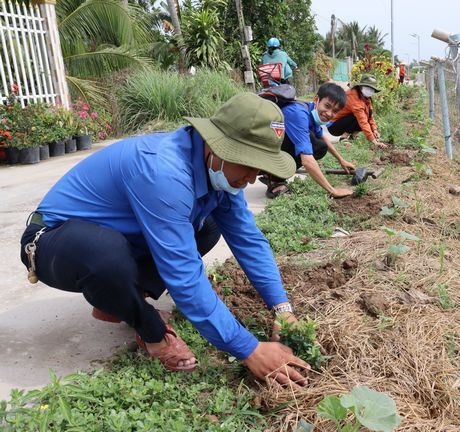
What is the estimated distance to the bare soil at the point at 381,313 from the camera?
5.65ft

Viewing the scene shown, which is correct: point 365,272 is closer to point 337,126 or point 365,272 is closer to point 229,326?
point 229,326

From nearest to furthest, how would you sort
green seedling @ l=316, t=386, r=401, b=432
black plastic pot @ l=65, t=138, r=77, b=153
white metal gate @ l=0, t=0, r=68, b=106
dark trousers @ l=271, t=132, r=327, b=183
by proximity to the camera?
green seedling @ l=316, t=386, r=401, b=432
dark trousers @ l=271, t=132, r=327, b=183
white metal gate @ l=0, t=0, r=68, b=106
black plastic pot @ l=65, t=138, r=77, b=153

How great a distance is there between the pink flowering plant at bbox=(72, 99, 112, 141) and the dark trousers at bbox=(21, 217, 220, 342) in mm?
6345

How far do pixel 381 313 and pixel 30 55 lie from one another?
756 cm

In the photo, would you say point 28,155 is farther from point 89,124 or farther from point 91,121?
point 91,121

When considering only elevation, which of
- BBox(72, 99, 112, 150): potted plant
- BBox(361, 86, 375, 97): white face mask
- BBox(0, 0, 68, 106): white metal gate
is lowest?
BBox(72, 99, 112, 150): potted plant

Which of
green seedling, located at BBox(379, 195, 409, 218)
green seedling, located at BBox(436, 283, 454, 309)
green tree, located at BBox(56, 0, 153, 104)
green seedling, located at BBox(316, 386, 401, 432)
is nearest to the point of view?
green seedling, located at BBox(316, 386, 401, 432)

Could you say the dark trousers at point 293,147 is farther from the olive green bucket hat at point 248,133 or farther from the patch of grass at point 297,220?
the olive green bucket hat at point 248,133

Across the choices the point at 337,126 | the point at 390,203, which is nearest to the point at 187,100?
the point at 337,126

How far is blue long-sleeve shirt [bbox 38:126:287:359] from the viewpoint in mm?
1631

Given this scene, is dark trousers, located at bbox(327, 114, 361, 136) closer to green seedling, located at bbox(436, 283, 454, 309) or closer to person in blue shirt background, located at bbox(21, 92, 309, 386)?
green seedling, located at bbox(436, 283, 454, 309)

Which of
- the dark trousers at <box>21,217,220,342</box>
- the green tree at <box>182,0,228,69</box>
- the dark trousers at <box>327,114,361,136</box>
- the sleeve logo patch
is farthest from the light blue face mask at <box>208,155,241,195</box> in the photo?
the green tree at <box>182,0,228,69</box>

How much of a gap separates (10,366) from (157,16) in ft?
96.5

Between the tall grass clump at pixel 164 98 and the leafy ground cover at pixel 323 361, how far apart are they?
6.35 metres
